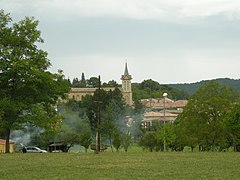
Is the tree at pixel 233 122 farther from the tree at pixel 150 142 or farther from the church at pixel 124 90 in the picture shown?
the church at pixel 124 90

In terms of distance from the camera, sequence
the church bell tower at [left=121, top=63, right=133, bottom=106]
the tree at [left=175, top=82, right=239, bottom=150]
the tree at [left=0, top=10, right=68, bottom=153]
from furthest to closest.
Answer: the church bell tower at [left=121, top=63, right=133, bottom=106]
the tree at [left=175, top=82, right=239, bottom=150]
the tree at [left=0, top=10, right=68, bottom=153]

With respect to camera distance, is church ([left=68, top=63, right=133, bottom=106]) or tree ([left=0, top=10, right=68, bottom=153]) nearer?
tree ([left=0, top=10, right=68, bottom=153])

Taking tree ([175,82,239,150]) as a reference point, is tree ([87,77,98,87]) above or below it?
above

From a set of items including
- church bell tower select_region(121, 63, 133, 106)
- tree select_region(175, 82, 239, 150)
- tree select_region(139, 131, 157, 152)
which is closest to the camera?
tree select_region(175, 82, 239, 150)

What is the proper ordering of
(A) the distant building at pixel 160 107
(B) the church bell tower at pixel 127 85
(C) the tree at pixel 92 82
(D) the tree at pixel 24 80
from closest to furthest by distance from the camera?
(D) the tree at pixel 24 80 < (A) the distant building at pixel 160 107 < (B) the church bell tower at pixel 127 85 < (C) the tree at pixel 92 82

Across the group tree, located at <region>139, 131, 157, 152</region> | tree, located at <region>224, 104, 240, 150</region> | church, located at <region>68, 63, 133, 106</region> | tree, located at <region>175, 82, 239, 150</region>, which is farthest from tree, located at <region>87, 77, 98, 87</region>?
tree, located at <region>224, 104, 240, 150</region>

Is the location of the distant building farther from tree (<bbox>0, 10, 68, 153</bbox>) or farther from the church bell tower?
tree (<bbox>0, 10, 68, 153</bbox>)

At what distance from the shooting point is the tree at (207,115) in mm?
51031

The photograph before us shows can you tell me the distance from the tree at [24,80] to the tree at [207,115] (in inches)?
505

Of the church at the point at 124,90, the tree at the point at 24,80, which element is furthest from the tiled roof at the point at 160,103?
the tree at the point at 24,80

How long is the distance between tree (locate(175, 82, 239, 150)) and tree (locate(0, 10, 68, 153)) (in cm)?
1283

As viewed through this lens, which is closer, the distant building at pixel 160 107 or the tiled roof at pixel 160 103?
the distant building at pixel 160 107

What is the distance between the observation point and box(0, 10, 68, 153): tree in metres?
44.4

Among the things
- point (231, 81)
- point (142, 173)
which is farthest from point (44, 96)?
point (231, 81)
